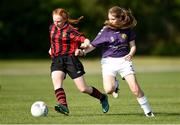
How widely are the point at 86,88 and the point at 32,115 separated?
1.20 meters

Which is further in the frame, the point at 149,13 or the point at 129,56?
the point at 149,13

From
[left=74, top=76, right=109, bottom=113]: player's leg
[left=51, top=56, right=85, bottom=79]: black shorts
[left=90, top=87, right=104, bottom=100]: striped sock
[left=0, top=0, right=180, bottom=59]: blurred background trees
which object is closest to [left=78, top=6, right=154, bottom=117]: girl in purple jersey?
[left=51, top=56, right=85, bottom=79]: black shorts

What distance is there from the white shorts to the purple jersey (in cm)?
10

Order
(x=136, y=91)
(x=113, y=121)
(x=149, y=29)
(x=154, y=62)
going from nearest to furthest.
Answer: (x=113, y=121) → (x=136, y=91) → (x=154, y=62) → (x=149, y=29)

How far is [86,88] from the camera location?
42.4ft

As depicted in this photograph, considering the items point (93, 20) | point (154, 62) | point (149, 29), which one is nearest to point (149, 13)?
point (149, 29)

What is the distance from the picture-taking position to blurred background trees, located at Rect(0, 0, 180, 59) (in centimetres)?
6016

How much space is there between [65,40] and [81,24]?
161 ft

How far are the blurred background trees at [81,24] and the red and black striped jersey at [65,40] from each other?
145ft

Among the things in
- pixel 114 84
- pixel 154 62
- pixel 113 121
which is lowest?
pixel 113 121

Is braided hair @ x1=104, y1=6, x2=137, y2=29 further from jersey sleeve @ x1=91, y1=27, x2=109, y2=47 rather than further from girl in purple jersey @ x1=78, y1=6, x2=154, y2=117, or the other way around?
jersey sleeve @ x1=91, y1=27, x2=109, y2=47

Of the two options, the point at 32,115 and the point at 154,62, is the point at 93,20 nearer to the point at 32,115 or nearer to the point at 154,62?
the point at 154,62

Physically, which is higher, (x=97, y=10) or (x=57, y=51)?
(x=97, y=10)

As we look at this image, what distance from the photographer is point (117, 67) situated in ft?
41.2
